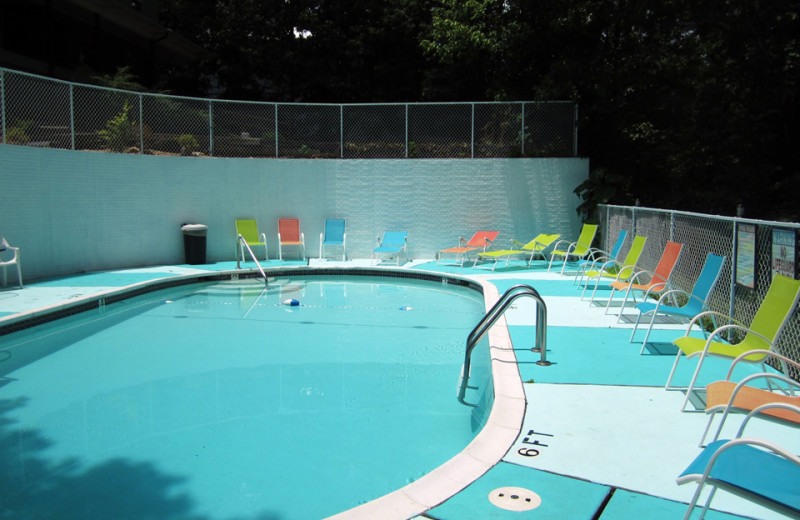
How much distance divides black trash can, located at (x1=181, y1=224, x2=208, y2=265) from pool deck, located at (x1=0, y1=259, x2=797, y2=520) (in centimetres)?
795

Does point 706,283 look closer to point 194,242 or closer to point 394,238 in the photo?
point 394,238

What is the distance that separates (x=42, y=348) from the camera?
7105 mm

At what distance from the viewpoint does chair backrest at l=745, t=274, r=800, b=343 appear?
13.1 ft

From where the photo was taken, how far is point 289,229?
1362 cm

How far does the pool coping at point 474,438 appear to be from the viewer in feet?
9.95

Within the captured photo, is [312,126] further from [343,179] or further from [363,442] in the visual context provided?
[363,442]

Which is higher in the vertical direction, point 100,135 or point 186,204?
point 100,135

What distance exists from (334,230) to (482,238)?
3269mm

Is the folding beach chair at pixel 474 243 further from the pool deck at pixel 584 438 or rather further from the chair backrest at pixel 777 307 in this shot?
the chair backrest at pixel 777 307

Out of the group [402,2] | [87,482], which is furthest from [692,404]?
[402,2]

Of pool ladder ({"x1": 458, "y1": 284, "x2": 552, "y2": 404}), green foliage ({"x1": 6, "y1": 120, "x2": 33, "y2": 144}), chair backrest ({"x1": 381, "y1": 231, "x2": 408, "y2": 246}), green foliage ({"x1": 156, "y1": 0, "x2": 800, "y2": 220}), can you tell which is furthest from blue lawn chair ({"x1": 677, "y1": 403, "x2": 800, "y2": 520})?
green foliage ({"x1": 6, "y1": 120, "x2": 33, "y2": 144})

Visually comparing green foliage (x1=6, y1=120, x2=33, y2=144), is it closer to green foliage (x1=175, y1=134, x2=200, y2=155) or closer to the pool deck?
green foliage (x1=175, y1=134, x2=200, y2=155)

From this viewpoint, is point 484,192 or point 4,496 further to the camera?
point 484,192

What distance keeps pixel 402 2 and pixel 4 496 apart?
758 inches
